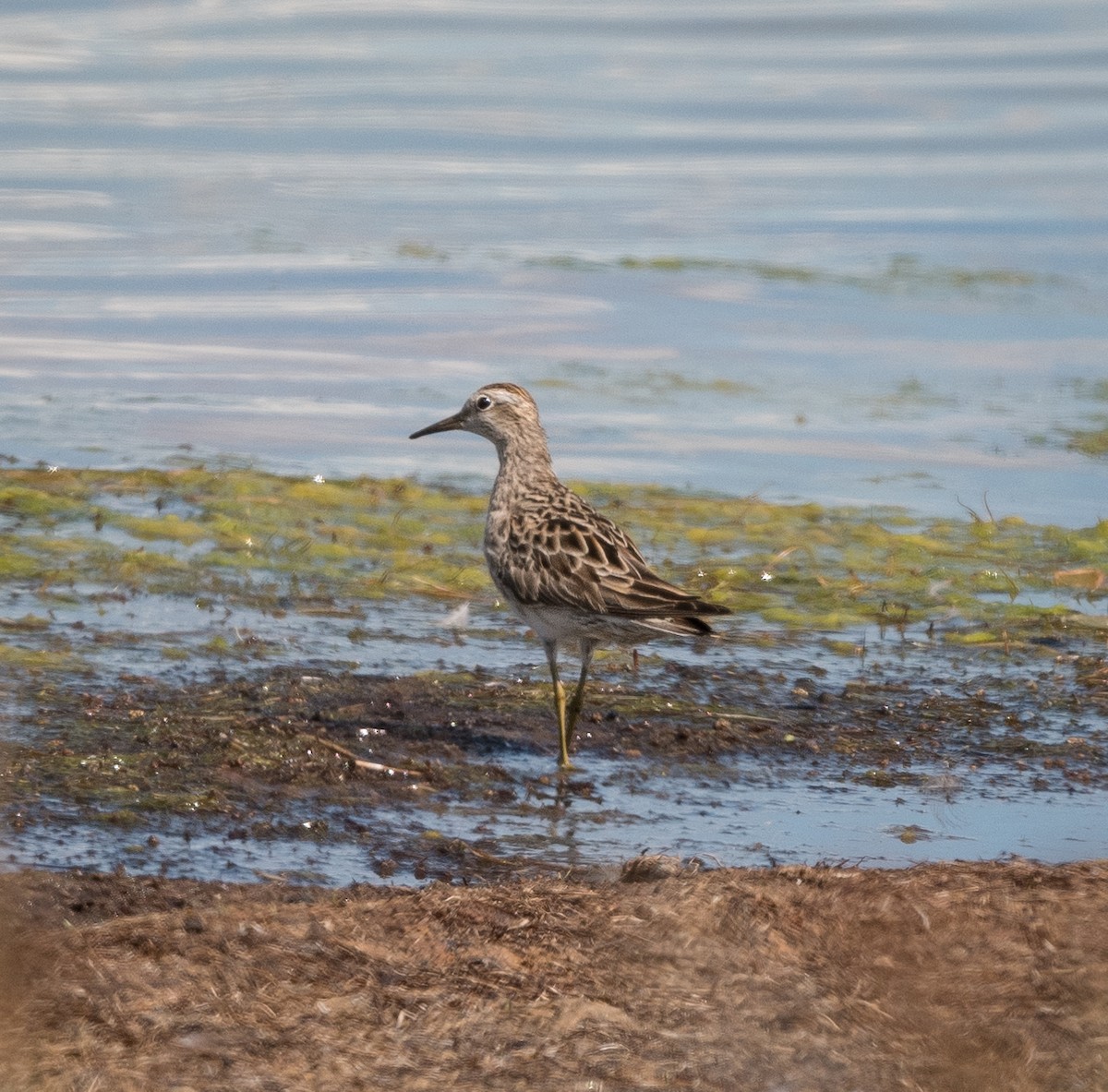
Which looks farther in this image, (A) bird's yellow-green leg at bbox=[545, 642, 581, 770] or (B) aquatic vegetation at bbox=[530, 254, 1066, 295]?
(B) aquatic vegetation at bbox=[530, 254, 1066, 295]

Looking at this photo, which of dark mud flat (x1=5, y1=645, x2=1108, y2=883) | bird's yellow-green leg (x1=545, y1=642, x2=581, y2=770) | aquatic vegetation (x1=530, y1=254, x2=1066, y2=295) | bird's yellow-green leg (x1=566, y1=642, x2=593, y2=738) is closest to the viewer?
dark mud flat (x1=5, y1=645, x2=1108, y2=883)

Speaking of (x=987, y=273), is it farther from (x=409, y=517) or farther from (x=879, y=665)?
(x=879, y=665)

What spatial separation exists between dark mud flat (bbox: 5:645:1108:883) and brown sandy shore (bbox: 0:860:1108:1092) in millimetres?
461

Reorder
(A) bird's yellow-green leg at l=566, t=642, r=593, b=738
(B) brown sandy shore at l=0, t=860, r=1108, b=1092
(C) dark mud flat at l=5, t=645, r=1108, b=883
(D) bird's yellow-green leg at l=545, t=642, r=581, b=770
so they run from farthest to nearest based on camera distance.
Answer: (A) bird's yellow-green leg at l=566, t=642, r=593, b=738
(D) bird's yellow-green leg at l=545, t=642, r=581, b=770
(C) dark mud flat at l=5, t=645, r=1108, b=883
(B) brown sandy shore at l=0, t=860, r=1108, b=1092

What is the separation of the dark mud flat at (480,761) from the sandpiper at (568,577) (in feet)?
1.37

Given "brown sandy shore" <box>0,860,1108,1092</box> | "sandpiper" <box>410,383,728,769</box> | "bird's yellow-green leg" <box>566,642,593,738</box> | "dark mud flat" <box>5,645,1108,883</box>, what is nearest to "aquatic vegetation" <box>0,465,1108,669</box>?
"dark mud flat" <box>5,645,1108,883</box>

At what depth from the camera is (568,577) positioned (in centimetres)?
805

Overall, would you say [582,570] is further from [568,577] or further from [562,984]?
[562,984]

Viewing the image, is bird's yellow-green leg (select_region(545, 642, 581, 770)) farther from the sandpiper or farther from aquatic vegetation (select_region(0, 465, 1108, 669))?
aquatic vegetation (select_region(0, 465, 1108, 669))

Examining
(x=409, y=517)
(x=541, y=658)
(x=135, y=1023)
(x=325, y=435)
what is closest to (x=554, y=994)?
(x=135, y=1023)

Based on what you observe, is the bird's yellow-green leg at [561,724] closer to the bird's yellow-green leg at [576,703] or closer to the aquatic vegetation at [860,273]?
the bird's yellow-green leg at [576,703]

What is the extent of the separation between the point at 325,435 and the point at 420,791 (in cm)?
680

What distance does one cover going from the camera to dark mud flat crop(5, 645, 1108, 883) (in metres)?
6.81

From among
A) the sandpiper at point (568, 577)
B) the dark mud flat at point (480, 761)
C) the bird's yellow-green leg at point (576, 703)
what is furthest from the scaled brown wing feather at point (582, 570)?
the dark mud flat at point (480, 761)
